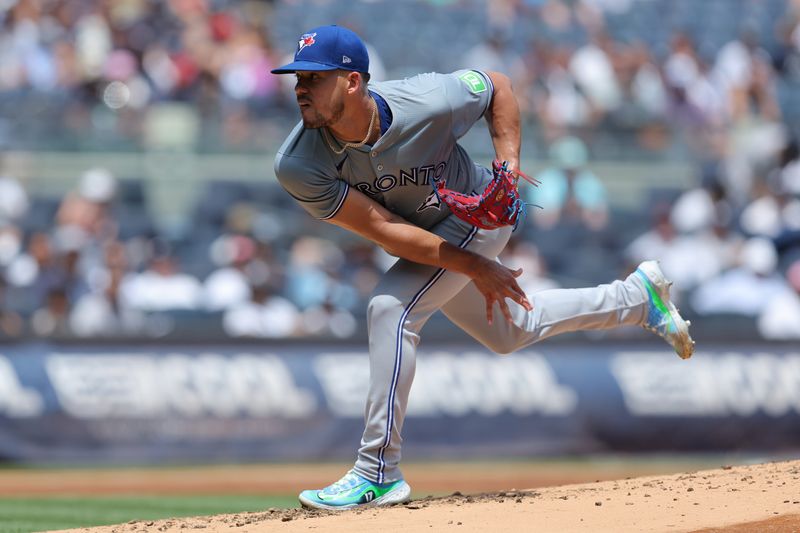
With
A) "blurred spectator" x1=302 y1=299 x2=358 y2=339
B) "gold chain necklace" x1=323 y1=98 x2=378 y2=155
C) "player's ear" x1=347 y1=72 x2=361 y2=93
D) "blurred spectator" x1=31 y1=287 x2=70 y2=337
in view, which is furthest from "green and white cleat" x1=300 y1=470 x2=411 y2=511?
"blurred spectator" x1=302 y1=299 x2=358 y2=339

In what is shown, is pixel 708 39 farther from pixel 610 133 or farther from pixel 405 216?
pixel 405 216

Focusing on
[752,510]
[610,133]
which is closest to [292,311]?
[610,133]

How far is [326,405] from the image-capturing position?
10.8 meters

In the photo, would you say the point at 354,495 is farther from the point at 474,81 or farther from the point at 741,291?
the point at 741,291

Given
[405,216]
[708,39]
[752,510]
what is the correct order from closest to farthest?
[752,510], [405,216], [708,39]

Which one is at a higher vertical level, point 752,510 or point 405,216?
point 405,216

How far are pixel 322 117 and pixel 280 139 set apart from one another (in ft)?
23.9

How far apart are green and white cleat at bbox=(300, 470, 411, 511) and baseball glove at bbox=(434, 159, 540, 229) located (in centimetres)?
115

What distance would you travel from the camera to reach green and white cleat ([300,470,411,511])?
5.40m

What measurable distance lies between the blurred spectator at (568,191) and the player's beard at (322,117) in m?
7.74

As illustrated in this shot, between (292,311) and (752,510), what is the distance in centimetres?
689

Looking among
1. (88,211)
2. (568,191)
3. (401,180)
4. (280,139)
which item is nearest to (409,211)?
(401,180)

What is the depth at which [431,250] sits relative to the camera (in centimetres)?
533

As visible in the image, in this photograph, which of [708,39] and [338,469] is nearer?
[338,469]
